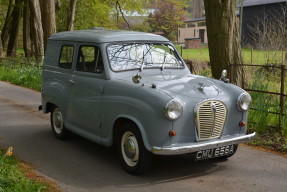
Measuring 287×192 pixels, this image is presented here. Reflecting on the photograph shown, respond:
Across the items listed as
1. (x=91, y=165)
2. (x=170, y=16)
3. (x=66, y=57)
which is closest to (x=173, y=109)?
(x=91, y=165)

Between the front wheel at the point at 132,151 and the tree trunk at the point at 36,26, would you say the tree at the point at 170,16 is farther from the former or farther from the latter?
the front wheel at the point at 132,151

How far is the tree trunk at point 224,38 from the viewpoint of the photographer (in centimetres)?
911

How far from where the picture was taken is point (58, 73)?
7496 mm

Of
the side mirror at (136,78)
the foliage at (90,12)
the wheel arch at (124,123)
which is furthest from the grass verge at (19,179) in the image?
the foliage at (90,12)

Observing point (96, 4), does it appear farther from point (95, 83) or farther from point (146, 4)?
point (95, 83)

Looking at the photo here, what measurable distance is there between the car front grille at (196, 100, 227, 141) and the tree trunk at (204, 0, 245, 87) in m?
3.59

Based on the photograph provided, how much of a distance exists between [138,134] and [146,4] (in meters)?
28.8

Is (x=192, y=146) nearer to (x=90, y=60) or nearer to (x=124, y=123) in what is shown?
(x=124, y=123)

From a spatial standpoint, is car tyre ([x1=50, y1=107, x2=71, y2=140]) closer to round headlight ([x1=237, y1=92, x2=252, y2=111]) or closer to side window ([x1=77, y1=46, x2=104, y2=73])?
side window ([x1=77, y1=46, x2=104, y2=73])

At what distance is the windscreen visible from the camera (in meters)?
6.39

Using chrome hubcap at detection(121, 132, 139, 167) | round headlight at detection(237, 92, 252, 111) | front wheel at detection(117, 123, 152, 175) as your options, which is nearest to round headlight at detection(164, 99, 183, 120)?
front wheel at detection(117, 123, 152, 175)

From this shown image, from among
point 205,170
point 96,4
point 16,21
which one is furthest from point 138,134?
point 16,21

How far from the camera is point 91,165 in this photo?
20.4 feet

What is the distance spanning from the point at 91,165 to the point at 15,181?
1401 mm
